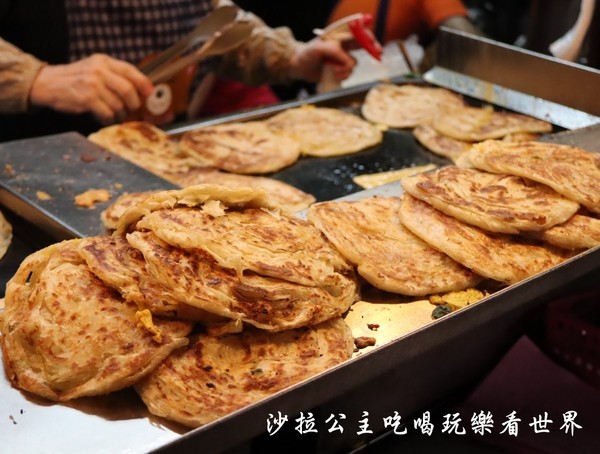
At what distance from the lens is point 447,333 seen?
188cm

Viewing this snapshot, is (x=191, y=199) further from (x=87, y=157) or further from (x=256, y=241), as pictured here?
(x=87, y=157)

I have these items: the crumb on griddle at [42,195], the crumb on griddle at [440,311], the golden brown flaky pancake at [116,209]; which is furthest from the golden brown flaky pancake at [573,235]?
the crumb on griddle at [42,195]

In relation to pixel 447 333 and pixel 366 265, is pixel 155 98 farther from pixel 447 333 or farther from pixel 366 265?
pixel 447 333

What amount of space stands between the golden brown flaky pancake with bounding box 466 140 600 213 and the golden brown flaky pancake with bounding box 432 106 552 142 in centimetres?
124

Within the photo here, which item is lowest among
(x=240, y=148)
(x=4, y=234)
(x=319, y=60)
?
(x=4, y=234)

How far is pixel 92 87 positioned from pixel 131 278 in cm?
222

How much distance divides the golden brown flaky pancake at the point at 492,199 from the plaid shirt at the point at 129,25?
8.86ft

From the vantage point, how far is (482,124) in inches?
163

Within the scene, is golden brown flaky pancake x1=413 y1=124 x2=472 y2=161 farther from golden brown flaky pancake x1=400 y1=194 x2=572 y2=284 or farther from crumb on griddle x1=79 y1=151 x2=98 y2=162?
crumb on griddle x1=79 y1=151 x2=98 y2=162

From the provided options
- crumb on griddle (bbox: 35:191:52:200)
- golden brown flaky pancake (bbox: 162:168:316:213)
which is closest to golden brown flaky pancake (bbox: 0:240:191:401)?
crumb on griddle (bbox: 35:191:52:200)

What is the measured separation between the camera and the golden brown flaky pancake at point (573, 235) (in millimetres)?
2309

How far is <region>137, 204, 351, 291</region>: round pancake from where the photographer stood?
1795mm

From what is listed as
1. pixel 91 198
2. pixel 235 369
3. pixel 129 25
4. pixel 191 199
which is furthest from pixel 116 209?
pixel 129 25

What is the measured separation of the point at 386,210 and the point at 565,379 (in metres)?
0.98
